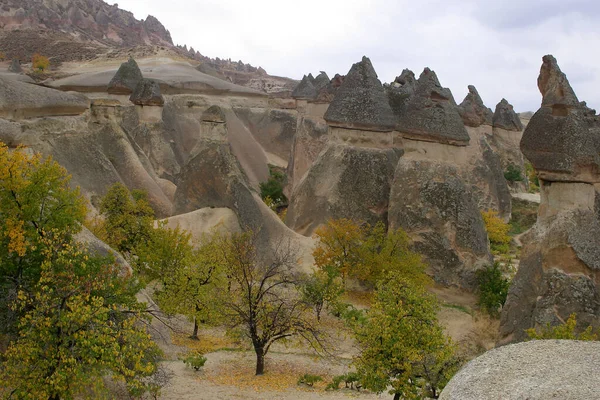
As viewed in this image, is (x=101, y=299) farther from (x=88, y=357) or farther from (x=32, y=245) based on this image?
(x=32, y=245)

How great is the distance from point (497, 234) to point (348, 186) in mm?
5439

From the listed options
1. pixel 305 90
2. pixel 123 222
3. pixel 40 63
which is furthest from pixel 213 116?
pixel 40 63

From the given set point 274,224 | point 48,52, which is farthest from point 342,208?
point 48,52

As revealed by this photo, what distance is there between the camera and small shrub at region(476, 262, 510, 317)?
12109mm

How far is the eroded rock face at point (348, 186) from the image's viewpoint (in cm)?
1442

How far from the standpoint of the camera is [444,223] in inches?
508

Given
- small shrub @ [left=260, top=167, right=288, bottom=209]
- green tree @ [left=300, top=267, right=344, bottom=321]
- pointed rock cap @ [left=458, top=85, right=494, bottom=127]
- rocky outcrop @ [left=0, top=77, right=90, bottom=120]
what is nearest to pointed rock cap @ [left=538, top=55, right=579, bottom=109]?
green tree @ [left=300, top=267, right=344, bottom=321]

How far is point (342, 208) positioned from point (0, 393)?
9231 millimetres

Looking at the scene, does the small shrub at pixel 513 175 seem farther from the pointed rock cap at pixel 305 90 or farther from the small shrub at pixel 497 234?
the pointed rock cap at pixel 305 90

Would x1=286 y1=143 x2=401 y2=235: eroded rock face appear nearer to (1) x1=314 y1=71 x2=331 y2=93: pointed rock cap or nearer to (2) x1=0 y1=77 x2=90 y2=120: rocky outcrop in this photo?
(2) x1=0 y1=77 x2=90 y2=120: rocky outcrop

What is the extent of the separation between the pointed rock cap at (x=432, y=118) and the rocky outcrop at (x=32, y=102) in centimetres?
655

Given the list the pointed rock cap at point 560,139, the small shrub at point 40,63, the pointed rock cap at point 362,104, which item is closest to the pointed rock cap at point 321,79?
the small shrub at point 40,63

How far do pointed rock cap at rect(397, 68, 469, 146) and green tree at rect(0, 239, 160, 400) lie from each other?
27.2 ft

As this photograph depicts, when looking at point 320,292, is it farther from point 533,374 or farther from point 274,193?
point 274,193
